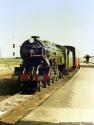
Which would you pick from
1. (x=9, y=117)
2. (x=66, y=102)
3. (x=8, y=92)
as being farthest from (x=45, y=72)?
(x=9, y=117)

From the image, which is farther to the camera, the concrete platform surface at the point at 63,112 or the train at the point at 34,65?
the train at the point at 34,65

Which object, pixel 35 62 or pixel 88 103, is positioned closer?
pixel 88 103

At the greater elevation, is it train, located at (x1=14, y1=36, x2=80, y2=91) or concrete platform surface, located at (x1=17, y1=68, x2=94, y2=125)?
train, located at (x1=14, y1=36, x2=80, y2=91)

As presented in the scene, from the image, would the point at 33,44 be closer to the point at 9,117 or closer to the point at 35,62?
the point at 35,62

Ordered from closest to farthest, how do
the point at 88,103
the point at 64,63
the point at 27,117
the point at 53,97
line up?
the point at 27,117
the point at 88,103
the point at 53,97
the point at 64,63

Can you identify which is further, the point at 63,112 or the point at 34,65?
the point at 34,65

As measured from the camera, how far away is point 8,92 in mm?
25188

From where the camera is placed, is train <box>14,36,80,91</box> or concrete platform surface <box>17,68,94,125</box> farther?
train <box>14,36,80,91</box>

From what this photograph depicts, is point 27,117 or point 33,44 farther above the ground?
point 33,44

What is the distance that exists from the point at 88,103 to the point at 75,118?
13.6 ft

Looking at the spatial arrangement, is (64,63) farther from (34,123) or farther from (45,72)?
(34,123)

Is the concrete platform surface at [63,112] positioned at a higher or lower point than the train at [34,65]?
lower

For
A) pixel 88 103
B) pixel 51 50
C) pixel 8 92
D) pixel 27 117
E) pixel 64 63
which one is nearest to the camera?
pixel 27 117

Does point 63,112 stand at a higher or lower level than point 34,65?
lower
